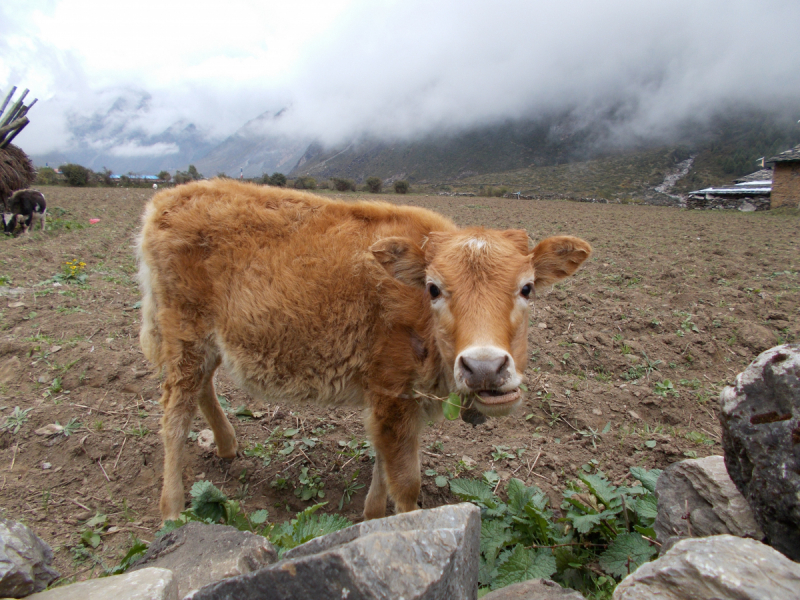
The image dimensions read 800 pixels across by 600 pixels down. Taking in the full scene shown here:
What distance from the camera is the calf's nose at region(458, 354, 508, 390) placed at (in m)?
2.39

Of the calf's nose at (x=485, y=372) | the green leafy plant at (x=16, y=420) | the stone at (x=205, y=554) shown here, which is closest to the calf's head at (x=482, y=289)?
the calf's nose at (x=485, y=372)

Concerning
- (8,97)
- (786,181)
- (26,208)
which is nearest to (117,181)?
(8,97)

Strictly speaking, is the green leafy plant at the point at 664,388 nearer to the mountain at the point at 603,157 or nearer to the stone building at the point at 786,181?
the stone building at the point at 786,181

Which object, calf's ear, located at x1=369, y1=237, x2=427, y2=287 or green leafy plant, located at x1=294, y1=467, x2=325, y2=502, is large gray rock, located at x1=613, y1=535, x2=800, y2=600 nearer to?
calf's ear, located at x1=369, y1=237, x2=427, y2=287

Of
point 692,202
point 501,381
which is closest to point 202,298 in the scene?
point 501,381

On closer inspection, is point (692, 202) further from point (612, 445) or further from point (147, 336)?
point (147, 336)

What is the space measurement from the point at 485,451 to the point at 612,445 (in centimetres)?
121

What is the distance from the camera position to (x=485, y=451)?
4289 millimetres

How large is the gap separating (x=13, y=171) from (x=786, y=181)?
4471cm

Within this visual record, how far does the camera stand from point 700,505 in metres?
2.39

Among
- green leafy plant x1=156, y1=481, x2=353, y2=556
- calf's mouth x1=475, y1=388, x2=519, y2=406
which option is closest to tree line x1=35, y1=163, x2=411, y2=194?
green leafy plant x1=156, y1=481, x2=353, y2=556

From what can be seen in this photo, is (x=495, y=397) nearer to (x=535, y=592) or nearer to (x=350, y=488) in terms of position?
(x=535, y=592)

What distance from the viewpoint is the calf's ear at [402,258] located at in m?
3.09

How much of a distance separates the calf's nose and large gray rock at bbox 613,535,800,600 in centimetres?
104
